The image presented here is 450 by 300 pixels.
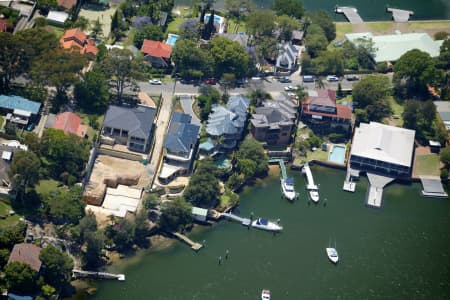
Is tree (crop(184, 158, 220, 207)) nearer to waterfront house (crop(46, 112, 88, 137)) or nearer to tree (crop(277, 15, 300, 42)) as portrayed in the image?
waterfront house (crop(46, 112, 88, 137))

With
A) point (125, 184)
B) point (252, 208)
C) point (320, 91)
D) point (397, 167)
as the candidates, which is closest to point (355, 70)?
point (320, 91)

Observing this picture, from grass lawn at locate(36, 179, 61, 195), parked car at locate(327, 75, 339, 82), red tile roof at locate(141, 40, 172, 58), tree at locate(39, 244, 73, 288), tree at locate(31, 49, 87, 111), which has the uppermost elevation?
parked car at locate(327, 75, 339, 82)

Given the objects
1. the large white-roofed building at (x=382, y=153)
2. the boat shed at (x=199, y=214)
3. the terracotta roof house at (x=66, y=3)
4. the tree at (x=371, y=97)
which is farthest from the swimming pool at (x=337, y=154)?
the terracotta roof house at (x=66, y=3)

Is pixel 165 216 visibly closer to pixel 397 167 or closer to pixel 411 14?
pixel 397 167

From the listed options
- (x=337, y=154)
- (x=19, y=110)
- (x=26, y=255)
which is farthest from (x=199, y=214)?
(x=19, y=110)

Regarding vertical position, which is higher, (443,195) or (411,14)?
(411,14)

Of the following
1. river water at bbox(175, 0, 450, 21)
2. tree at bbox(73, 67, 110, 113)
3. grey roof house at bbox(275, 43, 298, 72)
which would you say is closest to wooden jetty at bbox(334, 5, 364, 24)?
river water at bbox(175, 0, 450, 21)
